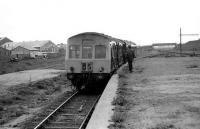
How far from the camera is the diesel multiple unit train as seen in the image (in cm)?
1662

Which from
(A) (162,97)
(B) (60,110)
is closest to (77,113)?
(B) (60,110)

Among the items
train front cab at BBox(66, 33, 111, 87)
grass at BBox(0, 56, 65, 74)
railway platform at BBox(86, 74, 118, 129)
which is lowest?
railway platform at BBox(86, 74, 118, 129)

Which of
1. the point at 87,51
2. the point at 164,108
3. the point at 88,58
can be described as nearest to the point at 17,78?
the point at 87,51

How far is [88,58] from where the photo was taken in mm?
16906

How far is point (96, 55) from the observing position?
16.9 meters

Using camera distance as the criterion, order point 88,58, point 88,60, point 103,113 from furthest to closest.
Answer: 1. point 88,58
2. point 88,60
3. point 103,113

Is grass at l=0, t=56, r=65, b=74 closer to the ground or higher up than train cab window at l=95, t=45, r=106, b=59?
closer to the ground

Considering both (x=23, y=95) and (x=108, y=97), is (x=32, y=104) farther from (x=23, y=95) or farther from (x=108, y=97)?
(x=108, y=97)

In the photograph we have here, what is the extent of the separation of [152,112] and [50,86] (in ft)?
38.8

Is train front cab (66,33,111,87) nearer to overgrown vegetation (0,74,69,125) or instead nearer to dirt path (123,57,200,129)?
overgrown vegetation (0,74,69,125)

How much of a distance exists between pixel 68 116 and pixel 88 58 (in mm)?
5925

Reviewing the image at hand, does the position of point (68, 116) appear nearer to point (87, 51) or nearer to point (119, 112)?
point (119, 112)

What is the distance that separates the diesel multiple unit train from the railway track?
1622mm

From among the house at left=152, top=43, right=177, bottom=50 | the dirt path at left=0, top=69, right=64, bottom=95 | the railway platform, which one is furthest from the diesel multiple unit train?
the house at left=152, top=43, right=177, bottom=50
